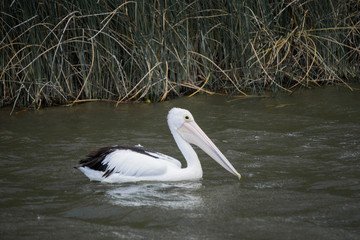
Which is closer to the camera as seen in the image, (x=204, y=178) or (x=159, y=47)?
(x=204, y=178)

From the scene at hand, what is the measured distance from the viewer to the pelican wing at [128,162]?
13.8 ft

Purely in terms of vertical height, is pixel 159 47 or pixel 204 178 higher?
pixel 159 47

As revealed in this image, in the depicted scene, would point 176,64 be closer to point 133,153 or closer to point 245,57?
point 245,57

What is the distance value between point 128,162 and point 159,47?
3.21 metres

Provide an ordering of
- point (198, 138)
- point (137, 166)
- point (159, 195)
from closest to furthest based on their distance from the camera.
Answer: point (159, 195)
point (137, 166)
point (198, 138)

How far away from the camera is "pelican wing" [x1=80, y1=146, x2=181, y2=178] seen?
4215 millimetres

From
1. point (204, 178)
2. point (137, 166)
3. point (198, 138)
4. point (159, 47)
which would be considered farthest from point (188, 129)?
point (159, 47)

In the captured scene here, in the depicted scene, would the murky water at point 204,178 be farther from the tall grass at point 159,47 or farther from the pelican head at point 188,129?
the tall grass at point 159,47

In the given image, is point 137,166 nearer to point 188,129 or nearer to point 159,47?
point 188,129

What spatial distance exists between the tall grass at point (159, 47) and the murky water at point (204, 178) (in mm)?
406

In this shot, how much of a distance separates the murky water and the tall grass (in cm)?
41

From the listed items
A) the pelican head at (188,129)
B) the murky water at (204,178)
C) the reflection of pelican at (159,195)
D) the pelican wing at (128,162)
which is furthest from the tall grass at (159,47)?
the reflection of pelican at (159,195)

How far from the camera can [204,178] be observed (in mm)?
4277

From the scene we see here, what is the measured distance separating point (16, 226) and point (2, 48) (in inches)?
166
